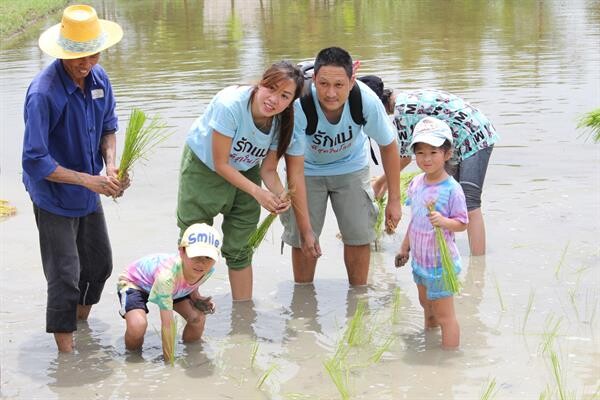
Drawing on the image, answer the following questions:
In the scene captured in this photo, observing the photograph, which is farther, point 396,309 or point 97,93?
point 396,309

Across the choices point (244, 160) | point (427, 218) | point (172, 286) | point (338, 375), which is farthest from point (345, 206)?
point (338, 375)

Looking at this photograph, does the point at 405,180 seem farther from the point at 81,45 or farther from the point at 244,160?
the point at 81,45

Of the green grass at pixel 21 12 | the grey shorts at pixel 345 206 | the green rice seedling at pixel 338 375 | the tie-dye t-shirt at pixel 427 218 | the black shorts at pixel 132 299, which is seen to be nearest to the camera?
the green rice seedling at pixel 338 375

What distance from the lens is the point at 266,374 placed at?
4668mm

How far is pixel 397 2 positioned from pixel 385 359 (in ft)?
67.0

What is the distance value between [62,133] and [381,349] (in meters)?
1.74

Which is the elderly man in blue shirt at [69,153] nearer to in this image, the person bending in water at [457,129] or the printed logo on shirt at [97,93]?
the printed logo on shirt at [97,93]

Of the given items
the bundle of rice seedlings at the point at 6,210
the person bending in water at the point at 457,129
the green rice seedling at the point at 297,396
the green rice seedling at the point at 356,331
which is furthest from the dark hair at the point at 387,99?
the bundle of rice seedlings at the point at 6,210

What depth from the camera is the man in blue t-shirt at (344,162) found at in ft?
16.8

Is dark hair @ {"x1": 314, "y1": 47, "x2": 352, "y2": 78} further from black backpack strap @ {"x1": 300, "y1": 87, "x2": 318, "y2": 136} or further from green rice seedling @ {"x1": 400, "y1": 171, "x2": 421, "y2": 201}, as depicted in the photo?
green rice seedling @ {"x1": 400, "y1": 171, "x2": 421, "y2": 201}

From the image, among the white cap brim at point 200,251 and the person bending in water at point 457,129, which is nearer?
the white cap brim at point 200,251

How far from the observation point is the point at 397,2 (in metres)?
24.6

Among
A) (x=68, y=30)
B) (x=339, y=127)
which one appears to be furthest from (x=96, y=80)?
(x=339, y=127)

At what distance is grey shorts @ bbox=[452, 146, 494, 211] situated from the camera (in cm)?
618
